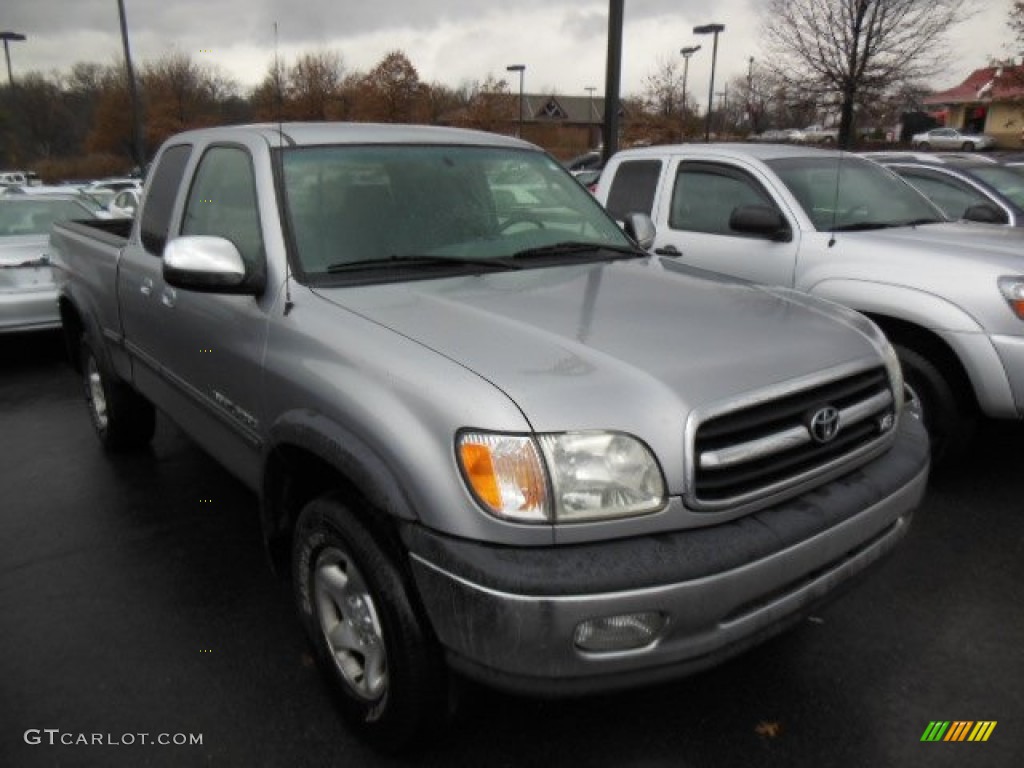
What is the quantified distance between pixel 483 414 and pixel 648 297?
1.05 meters

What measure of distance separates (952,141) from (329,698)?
183 ft

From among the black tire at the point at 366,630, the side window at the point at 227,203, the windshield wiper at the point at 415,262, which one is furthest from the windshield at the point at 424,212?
the black tire at the point at 366,630

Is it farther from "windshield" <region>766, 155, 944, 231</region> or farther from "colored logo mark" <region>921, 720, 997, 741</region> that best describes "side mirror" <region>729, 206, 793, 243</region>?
"colored logo mark" <region>921, 720, 997, 741</region>

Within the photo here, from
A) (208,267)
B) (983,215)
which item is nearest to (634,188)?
(983,215)

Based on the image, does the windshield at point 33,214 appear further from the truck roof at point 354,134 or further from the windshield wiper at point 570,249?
the windshield wiper at point 570,249

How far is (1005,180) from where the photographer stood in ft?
26.8

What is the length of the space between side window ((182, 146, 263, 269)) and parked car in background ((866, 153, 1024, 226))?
5.97 meters

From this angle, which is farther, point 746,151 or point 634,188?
point 634,188

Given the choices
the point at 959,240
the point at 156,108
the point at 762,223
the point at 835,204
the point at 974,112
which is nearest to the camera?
the point at 959,240

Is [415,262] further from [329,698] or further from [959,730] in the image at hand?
[959,730]

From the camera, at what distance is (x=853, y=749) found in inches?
98.7

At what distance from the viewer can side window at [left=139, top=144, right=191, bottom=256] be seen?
3.85 m

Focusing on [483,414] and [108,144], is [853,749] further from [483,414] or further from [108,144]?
[108,144]

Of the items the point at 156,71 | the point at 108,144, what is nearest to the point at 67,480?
the point at 156,71
